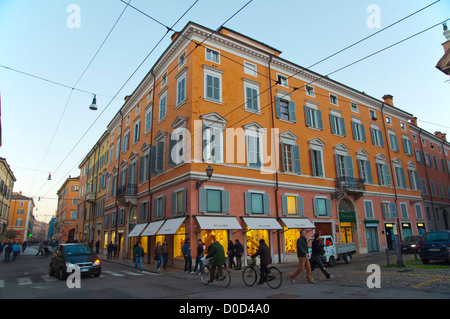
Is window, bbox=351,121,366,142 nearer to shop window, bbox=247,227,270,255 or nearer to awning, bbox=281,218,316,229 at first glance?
awning, bbox=281,218,316,229

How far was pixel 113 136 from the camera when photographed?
3553 centimetres

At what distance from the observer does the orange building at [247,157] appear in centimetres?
1811

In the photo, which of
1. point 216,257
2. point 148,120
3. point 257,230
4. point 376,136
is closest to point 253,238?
point 257,230

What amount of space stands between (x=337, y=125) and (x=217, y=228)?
52.4 ft

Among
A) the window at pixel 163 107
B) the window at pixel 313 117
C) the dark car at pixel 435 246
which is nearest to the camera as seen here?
the dark car at pixel 435 246

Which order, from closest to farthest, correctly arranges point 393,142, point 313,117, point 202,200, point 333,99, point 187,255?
1. point 187,255
2. point 202,200
3. point 313,117
4. point 333,99
5. point 393,142

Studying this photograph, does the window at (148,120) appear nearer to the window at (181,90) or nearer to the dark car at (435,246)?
the window at (181,90)

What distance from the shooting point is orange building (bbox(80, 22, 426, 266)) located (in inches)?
713

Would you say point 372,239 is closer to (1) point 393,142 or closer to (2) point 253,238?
(1) point 393,142

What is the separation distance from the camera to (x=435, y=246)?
1402 cm

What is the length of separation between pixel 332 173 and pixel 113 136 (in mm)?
25134

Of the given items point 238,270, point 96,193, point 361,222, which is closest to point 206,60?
point 238,270

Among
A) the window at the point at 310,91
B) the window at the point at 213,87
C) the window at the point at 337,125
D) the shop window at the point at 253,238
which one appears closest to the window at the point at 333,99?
the window at the point at 337,125

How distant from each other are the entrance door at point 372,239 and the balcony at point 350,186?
3.37m
